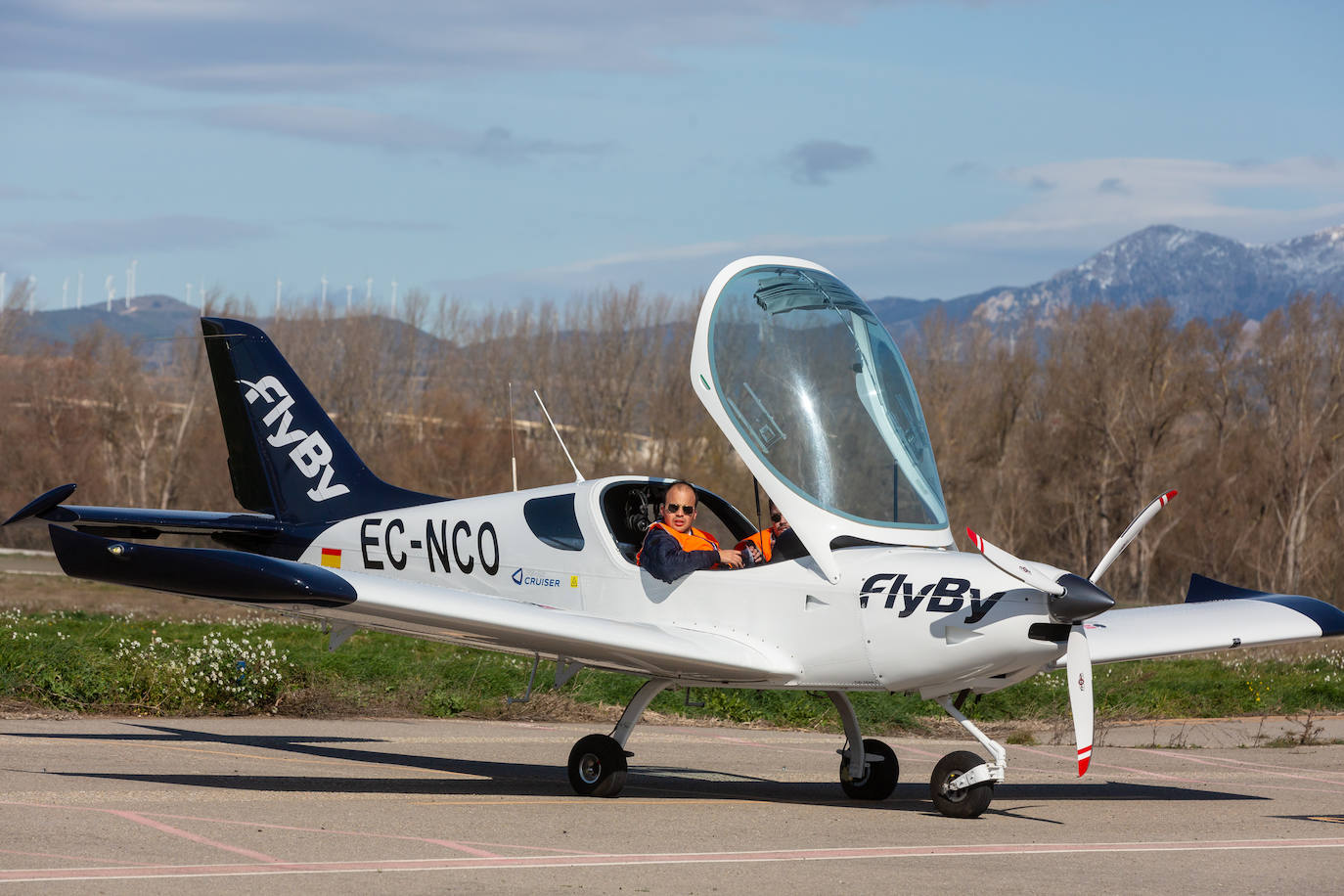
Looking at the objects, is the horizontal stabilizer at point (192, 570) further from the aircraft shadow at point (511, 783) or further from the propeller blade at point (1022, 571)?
the propeller blade at point (1022, 571)

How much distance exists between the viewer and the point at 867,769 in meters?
10.6

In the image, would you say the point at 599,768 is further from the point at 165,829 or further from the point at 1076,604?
the point at 1076,604

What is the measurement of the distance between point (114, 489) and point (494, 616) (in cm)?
7340

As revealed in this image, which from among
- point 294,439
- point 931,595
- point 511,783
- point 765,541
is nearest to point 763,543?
point 765,541

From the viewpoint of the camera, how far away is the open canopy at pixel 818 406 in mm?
9984

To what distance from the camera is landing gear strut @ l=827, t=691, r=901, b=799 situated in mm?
10625

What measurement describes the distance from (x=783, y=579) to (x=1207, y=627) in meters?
3.25

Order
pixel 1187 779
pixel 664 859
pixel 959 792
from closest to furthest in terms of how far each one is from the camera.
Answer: pixel 664 859 → pixel 959 792 → pixel 1187 779

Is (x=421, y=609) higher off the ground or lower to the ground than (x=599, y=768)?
higher

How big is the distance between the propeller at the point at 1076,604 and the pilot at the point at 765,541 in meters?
1.91

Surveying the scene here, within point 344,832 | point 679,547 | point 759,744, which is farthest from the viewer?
point 759,744

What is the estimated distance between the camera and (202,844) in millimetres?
7660

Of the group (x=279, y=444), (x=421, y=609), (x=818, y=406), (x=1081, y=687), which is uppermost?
(x=818, y=406)

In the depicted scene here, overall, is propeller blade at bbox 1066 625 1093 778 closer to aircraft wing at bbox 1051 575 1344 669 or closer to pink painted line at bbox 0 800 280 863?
aircraft wing at bbox 1051 575 1344 669
